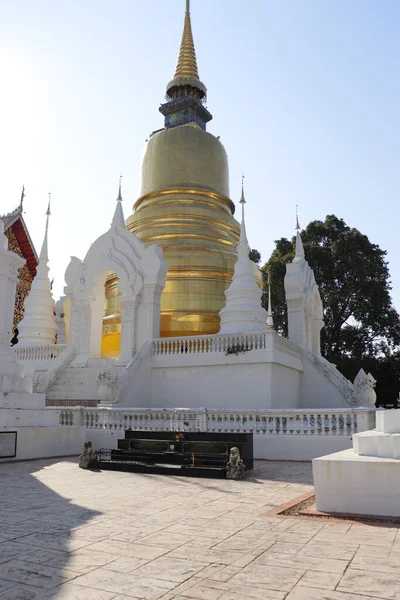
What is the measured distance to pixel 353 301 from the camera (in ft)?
99.5

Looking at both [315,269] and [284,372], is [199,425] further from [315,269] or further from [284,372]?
[315,269]

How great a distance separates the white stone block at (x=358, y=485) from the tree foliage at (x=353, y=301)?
2406 cm

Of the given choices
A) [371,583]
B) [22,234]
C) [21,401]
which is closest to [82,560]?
[371,583]

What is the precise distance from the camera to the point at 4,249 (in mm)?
12469

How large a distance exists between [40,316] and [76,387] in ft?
21.8

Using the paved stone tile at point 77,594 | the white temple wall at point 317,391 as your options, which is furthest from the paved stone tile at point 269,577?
the white temple wall at point 317,391

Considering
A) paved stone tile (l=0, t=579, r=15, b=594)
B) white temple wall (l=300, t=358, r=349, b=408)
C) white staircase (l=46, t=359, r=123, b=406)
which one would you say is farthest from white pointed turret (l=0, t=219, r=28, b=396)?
white temple wall (l=300, t=358, r=349, b=408)

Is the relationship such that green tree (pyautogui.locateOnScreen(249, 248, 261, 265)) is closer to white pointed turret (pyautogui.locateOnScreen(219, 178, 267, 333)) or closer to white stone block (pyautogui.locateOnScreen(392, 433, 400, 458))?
white pointed turret (pyautogui.locateOnScreen(219, 178, 267, 333))

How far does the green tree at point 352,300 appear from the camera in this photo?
29.8 metres

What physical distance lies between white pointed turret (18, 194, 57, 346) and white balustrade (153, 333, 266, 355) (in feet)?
24.4

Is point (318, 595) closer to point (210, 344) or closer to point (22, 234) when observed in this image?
point (210, 344)

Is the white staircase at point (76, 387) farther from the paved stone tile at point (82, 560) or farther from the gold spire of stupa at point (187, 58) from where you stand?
the gold spire of stupa at point (187, 58)

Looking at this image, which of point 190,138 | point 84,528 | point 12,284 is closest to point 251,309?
point 12,284

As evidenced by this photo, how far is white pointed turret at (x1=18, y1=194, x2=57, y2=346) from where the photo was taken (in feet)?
73.9
